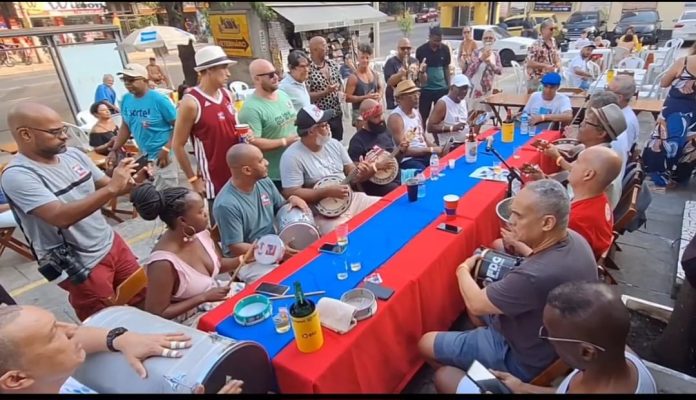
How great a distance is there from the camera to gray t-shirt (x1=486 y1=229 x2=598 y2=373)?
180cm

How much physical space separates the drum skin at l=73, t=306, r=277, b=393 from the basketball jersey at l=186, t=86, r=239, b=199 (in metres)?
2.00

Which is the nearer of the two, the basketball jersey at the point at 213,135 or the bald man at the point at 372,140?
the basketball jersey at the point at 213,135

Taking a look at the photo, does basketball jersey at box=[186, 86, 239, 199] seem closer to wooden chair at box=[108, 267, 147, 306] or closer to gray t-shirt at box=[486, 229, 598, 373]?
wooden chair at box=[108, 267, 147, 306]

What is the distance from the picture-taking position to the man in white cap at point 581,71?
8.18 m

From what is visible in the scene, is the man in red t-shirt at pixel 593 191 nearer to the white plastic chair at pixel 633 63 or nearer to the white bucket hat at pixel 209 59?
the white bucket hat at pixel 209 59

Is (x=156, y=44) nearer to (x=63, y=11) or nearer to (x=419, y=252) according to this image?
(x=419, y=252)

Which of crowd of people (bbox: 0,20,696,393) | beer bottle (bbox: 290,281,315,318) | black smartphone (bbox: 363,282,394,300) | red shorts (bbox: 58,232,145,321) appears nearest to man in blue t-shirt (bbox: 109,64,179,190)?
crowd of people (bbox: 0,20,696,393)

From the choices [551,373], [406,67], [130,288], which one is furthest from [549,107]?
[130,288]

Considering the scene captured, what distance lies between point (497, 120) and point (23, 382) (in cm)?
691

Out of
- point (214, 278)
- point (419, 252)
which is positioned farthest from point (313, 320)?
point (214, 278)

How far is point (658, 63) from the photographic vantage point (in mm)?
9328

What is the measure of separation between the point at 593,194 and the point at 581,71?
7.04m

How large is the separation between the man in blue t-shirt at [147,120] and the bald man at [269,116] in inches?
52.4

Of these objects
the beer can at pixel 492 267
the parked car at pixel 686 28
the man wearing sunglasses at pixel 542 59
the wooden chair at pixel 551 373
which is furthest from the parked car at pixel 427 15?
the wooden chair at pixel 551 373
